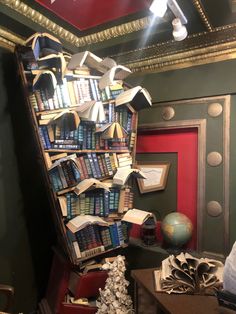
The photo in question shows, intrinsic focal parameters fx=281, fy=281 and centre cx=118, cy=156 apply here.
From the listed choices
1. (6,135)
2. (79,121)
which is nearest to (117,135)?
(79,121)

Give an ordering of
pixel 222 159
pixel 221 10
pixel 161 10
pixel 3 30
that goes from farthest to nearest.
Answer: pixel 222 159 < pixel 3 30 < pixel 221 10 < pixel 161 10

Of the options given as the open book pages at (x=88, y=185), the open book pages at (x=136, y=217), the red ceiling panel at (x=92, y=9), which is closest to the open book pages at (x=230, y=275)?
the open book pages at (x=136, y=217)

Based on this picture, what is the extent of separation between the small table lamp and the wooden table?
0.73 meters

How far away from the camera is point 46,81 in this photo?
1.99 meters

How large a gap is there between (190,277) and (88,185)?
0.90 meters

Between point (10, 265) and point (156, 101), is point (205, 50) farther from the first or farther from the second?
point (10, 265)

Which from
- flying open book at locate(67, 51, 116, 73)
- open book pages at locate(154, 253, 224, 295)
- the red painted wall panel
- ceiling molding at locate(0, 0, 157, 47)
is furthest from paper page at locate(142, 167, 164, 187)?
ceiling molding at locate(0, 0, 157, 47)

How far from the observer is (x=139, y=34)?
2328mm

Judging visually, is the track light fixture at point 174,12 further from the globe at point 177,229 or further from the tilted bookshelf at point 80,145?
the globe at point 177,229

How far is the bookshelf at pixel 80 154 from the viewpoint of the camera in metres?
1.99

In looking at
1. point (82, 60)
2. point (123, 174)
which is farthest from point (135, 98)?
point (123, 174)

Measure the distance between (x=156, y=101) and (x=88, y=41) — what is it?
0.84 metres

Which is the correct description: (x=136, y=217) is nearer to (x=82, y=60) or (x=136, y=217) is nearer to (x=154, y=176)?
(x=154, y=176)

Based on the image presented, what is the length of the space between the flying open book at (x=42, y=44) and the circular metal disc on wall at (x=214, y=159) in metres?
1.45
